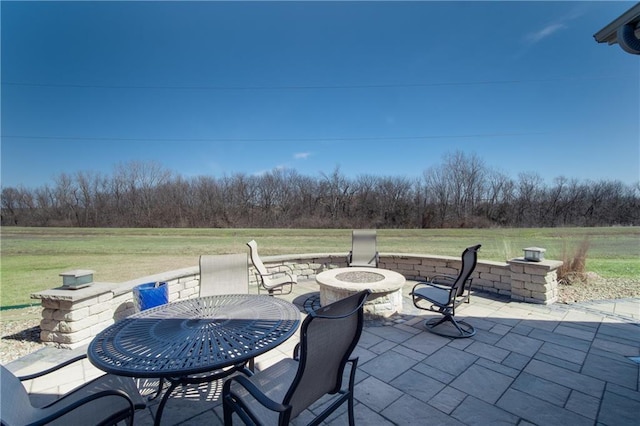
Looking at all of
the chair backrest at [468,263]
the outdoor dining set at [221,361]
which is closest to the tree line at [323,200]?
the chair backrest at [468,263]

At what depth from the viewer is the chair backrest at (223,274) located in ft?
11.6

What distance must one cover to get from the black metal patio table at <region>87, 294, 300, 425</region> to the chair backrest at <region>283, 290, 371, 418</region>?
351 millimetres

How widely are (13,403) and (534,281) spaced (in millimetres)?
5740

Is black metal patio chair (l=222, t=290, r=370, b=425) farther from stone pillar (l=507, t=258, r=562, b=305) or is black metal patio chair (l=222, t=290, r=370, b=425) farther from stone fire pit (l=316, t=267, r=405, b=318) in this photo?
stone pillar (l=507, t=258, r=562, b=305)

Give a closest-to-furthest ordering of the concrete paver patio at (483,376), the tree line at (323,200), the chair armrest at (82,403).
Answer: the chair armrest at (82,403), the concrete paver patio at (483,376), the tree line at (323,200)

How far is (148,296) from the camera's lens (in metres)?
3.38

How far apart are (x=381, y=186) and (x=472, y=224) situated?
7.39m

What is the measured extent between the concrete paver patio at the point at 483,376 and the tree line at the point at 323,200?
17.9m

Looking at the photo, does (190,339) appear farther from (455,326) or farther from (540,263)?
(540,263)

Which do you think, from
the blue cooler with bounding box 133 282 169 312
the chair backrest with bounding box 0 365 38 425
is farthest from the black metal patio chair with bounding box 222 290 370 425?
the blue cooler with bounding box 133 282 169 312

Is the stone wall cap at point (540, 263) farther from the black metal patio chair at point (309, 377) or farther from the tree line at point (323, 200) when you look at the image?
the tree line at point (323, 200)

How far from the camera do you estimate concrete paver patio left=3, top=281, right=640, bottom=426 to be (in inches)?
78.3

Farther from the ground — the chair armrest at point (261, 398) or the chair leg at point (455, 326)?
the chair armrest at point (261, 398)

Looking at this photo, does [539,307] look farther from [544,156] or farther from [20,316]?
[544,156]
